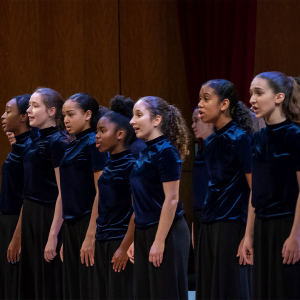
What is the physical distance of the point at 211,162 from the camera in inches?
102

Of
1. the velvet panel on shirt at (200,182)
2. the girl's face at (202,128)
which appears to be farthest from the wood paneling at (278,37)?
the velvet panel on shirt at (200,182)

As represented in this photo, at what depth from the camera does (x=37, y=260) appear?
322cm

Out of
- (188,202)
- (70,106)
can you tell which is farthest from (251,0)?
(70,106)

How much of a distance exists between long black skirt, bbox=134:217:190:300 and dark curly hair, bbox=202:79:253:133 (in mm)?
614

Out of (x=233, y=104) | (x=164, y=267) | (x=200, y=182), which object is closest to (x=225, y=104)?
(x=233, y=104)

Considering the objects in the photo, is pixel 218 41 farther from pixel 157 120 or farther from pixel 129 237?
pixel 129 237

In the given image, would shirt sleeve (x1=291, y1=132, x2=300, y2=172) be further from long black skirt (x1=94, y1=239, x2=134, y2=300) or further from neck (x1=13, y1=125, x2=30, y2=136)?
neck (x1=13, y1=125, x2=30, y2=136)

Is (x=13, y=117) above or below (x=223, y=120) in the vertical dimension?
above

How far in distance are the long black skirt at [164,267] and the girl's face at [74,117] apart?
820 millimetres

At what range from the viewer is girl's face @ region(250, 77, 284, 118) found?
222 cm

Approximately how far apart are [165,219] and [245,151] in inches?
20.9

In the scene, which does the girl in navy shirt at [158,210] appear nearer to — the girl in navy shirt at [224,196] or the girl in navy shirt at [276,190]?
the girl in navy shirt at [224,196]

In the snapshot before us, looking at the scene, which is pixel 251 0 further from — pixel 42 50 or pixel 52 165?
pixel 52 165

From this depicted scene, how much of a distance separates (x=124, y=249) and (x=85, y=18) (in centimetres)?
349
